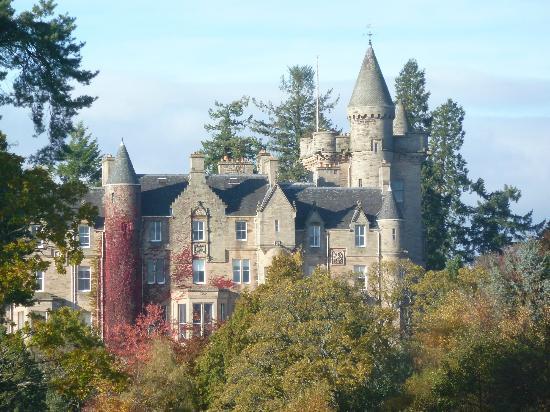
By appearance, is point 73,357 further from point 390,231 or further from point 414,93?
point 414,93

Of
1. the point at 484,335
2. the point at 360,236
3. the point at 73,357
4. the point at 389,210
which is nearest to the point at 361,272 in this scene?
the point at 360,236

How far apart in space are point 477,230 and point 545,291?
3083 cm

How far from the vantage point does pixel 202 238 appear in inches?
3477

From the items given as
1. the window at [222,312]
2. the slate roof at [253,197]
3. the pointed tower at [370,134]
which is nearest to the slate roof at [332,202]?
the slate roof at [253,197]

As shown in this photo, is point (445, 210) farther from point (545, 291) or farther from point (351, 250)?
point (545, 291)

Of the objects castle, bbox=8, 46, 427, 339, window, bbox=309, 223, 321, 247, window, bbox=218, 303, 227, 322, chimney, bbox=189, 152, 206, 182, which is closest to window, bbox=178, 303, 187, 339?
castle, bbox=8, 46, 427, 339

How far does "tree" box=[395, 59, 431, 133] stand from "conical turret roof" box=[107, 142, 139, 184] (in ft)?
85.3

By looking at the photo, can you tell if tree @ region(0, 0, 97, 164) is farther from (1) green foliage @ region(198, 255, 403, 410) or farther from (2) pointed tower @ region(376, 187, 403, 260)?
(2) pointed tower @ region(376, 187, 403, 260)

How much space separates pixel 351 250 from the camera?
89.1 m

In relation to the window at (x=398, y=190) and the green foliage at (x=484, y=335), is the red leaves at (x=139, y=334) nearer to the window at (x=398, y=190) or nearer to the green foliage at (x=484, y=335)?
the green foliage at (x=484, y=335)

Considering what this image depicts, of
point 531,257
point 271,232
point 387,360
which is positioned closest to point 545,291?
point 531,257

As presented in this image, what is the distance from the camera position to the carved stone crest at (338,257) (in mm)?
88875

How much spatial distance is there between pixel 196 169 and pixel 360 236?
8.89 meters

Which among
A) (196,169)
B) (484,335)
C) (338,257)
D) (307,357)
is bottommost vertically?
(307,357)
